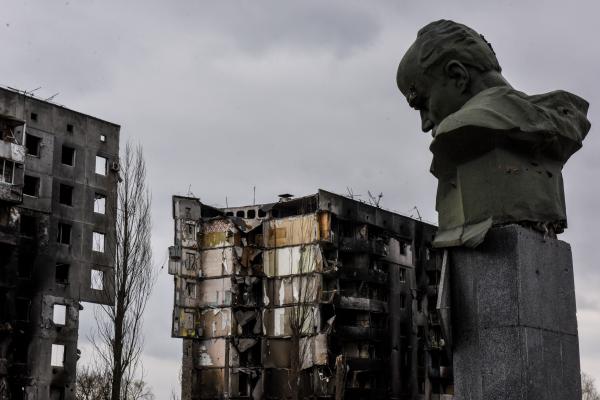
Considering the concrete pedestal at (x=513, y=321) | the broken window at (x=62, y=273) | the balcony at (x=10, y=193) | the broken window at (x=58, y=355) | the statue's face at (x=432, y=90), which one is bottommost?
the concrete pedestal at (x=513, y=321)

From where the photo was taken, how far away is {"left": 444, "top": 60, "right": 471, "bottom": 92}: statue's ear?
22.5ft

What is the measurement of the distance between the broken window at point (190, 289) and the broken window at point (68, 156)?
37.8 ft

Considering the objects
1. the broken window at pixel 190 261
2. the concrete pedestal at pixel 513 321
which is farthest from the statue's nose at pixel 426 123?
the broken window at pixel 190 261

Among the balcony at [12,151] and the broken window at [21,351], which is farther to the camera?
the broken window at [21,351]

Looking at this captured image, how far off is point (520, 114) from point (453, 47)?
2.56 ft

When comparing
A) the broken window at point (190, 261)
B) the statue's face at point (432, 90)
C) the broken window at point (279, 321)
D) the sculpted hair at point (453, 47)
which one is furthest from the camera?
the broken window at point (190, 261)

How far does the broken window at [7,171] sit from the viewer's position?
38.2 metres

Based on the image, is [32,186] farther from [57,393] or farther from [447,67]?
[447,67]

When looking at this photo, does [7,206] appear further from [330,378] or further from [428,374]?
[428,374]

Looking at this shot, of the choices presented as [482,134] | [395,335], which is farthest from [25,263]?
[482,134]

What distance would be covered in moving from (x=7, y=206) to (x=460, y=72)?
115 feet

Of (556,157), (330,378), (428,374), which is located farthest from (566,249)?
(428,374)

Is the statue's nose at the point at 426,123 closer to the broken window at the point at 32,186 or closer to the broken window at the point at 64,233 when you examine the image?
the broken window at the point at 32,186

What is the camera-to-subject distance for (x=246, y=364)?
50.1m
